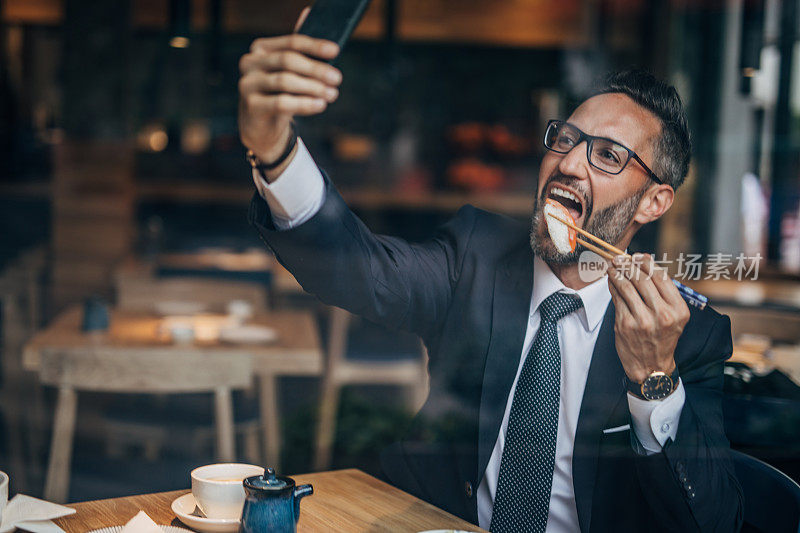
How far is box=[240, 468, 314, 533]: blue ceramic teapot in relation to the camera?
103cm

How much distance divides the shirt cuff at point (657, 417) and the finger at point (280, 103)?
70cm

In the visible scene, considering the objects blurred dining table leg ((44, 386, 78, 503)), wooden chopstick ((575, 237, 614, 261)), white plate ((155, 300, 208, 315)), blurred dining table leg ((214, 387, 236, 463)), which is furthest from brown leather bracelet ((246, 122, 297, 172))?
white plate ((155, 300, 208, 315))

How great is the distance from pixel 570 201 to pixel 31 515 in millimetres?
978

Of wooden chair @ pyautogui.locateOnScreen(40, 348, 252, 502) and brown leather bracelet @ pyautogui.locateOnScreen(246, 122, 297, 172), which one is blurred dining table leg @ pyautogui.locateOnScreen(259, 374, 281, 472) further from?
brown leather bracelet @ pyautogui.locateOnScreen(246, 122, 297, 172)

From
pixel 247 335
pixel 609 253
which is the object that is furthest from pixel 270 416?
pixel 609 253

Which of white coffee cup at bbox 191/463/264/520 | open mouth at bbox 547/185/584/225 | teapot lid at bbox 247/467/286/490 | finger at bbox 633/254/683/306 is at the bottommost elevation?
white coffee cup at bbox 191/463/264/520

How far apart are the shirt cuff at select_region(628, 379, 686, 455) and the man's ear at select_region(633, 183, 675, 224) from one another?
30cm

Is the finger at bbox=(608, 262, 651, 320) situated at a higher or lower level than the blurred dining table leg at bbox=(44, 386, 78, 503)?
higher

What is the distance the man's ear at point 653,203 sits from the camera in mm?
1475

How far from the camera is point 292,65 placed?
120cm

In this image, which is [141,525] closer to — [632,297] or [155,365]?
[632,297]

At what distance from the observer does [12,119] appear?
10.3 ft

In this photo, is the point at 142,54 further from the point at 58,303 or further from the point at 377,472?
the point at 377,472

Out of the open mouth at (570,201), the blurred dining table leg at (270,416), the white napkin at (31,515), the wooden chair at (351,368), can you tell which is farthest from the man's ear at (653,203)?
the wooden chair at (351,368)
